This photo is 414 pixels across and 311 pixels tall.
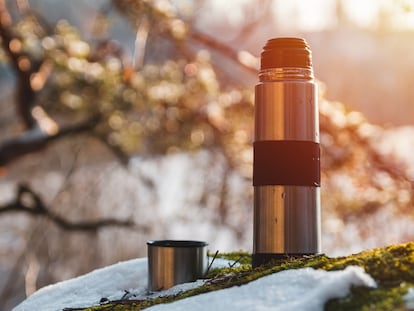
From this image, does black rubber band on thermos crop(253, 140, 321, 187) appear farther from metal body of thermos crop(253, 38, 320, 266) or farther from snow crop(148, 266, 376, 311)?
snow crop(148, 266, 376, 311)

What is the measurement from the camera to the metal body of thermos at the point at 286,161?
202 centimetres

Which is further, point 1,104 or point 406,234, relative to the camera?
point 1,104

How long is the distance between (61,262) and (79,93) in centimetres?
255

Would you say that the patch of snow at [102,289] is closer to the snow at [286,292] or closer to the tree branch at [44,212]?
the snow at [286,292]

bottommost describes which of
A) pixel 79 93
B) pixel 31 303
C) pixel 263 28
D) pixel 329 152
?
pixel 31 303

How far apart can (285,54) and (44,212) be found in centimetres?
555

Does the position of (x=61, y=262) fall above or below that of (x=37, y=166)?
below

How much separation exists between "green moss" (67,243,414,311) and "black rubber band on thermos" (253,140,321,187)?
24 cm

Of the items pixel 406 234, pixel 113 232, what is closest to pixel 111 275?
pixel 406 234

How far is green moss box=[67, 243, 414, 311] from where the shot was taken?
1.42 m

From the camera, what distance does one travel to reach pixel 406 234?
690cm

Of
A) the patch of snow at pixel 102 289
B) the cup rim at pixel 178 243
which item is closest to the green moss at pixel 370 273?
the patch of snow at pixel 102 289

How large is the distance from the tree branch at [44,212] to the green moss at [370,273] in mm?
5367

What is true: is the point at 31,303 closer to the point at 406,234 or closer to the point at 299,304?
the point at 299,304
